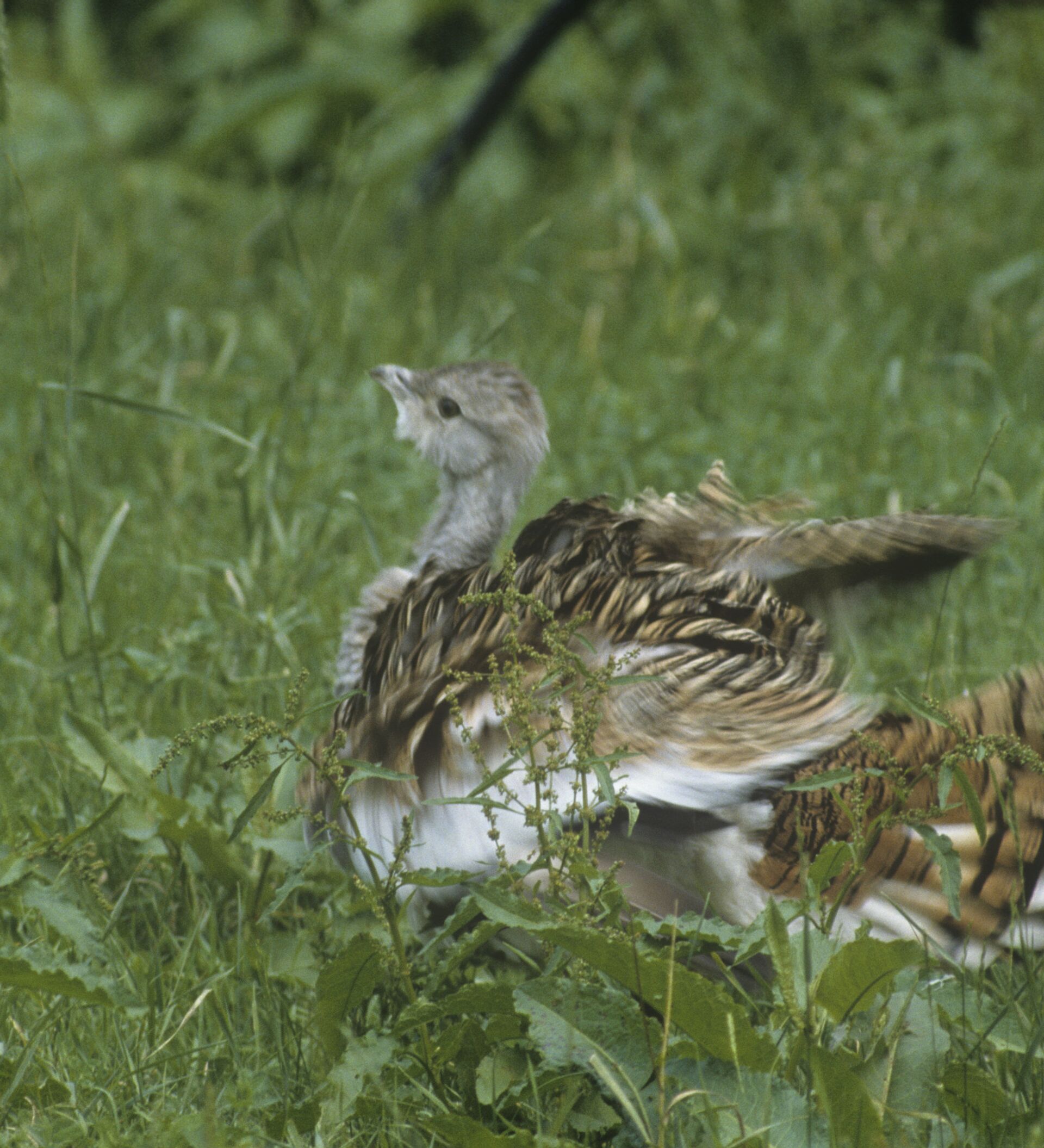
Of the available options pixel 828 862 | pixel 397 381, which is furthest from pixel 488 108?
pixel 828 862

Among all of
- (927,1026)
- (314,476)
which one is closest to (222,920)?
(927,1026)

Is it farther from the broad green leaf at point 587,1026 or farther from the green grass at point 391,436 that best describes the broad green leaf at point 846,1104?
the broad green leaf at point 587,1026

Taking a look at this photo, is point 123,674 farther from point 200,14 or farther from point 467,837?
point 200,14

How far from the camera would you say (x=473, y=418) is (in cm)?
304

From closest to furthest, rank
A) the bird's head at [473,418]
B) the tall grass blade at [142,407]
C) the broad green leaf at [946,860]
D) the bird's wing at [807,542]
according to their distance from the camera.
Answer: the broad green leaf at [946,860], the bird's wing at [807,542], the tall grass blade at [142,407], the bird's head at [473,418]

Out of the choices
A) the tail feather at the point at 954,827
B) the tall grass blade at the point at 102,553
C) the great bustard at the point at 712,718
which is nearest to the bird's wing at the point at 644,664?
the great bustard at the point at 712,718

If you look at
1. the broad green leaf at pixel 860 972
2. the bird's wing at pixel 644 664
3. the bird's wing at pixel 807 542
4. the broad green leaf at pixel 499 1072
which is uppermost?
the bird's wing at pixel 807 542

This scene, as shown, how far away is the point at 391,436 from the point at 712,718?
8.16ft

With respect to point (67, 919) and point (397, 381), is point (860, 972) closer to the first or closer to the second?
point (67, 919)

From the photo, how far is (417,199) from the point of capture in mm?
6152

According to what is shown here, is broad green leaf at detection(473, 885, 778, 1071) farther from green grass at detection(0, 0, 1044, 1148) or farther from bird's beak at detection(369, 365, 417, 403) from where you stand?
bird's beak at detection(369, 365, 417, 403)

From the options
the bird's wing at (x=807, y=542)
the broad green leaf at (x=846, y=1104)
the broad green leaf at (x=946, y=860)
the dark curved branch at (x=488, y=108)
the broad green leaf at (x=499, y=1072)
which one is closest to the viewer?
the broad green leaf at (x=846, y=1104)

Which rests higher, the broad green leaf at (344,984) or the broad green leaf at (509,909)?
the broad green leaf at (509,909)

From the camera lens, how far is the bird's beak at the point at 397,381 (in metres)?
3.13
